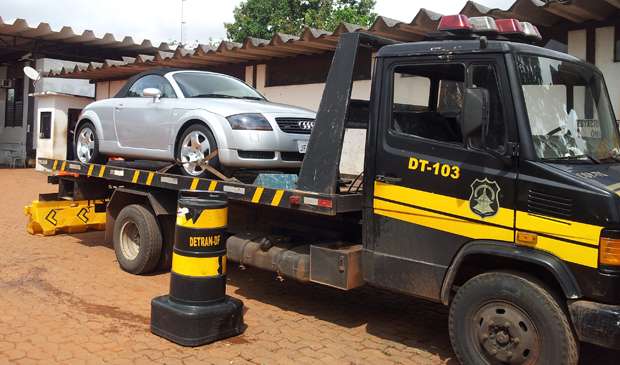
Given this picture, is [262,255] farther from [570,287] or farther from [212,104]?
[570,287]

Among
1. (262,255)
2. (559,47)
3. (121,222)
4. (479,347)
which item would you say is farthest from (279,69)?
A: (479,347)

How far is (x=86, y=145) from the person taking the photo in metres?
7.91

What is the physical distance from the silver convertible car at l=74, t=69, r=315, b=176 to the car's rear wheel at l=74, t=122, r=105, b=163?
0.01 m

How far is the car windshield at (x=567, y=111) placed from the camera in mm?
3961

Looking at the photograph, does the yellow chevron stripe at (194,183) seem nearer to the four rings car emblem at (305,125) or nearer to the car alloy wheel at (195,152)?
the car alloy wheel at (195,152)

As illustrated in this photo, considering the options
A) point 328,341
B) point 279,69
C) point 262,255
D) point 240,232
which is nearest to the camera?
point 328,341

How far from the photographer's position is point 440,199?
4.22 metres

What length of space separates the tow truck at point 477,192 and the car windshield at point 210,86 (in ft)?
5.94

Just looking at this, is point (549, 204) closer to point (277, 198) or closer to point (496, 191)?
point (496, 191)

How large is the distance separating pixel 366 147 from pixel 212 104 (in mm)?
2167

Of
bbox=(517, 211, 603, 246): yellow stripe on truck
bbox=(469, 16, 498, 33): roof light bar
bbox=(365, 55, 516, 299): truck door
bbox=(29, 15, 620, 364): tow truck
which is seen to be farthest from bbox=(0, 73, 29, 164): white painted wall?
bbox=(517, 211, 603, 246): yellow stripe on truck

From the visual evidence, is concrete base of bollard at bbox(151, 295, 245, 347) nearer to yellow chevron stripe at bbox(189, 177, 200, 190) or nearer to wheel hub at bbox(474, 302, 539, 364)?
yellow chevron stripe at bbox(189, 177, 200, 190)

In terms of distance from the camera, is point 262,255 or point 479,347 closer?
point 479,347

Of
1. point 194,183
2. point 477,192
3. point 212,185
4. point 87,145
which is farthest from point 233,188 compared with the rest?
point 87,145
